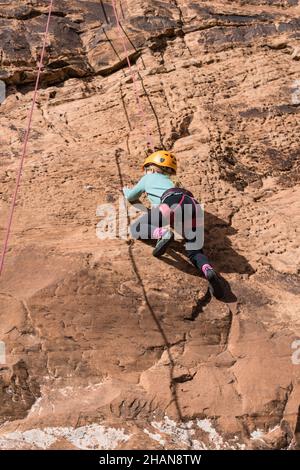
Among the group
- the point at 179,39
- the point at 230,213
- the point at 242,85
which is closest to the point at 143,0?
the point at 179,39

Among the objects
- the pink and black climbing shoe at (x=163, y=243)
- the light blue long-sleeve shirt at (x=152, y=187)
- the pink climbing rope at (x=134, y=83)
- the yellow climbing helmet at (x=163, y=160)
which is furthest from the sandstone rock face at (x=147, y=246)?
the yellow climbing helmet at (x=163, y=160)

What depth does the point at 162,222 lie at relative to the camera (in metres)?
6.01

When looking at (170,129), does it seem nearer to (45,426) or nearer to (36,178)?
(36,178)

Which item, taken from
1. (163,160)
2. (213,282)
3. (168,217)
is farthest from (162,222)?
(213,282)

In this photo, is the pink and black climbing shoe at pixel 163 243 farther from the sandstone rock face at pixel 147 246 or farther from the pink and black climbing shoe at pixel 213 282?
the pink and black climbing shoe at pixel 213 282

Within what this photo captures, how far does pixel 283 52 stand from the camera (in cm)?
818

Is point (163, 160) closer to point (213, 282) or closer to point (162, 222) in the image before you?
point (162, 222)

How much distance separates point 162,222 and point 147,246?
0.29 m

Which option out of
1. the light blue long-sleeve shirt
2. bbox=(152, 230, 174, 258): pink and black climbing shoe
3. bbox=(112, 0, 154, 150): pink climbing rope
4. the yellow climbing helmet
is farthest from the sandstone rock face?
the yellow climbing helmet

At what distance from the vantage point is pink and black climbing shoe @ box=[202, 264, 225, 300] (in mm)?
5469

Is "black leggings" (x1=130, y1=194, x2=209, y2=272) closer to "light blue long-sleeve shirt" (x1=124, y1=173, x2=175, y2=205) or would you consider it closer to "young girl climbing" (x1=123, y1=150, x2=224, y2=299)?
"young girl climbing" (x1=123, y1=150, x2=224, y2=299)

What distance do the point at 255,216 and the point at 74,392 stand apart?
2848mm

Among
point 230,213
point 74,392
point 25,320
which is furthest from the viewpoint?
point 230,213

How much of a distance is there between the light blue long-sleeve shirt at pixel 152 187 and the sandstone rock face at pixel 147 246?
1.06ft
